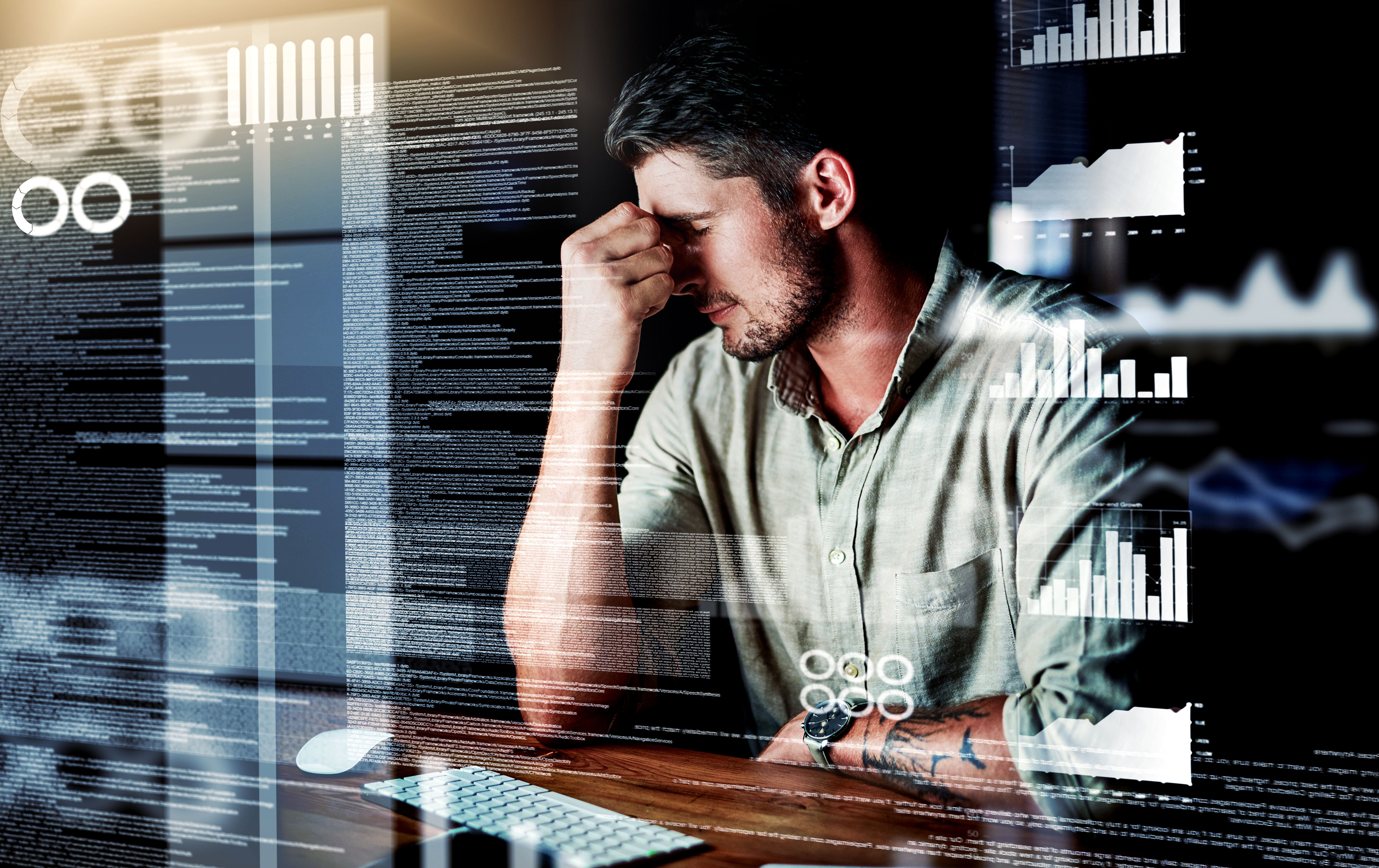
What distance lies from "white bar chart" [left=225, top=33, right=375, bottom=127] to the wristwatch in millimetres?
1146

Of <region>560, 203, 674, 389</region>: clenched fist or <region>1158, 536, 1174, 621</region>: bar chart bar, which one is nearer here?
<region>1158, 536, 1174, 621</region>: bar chart bar

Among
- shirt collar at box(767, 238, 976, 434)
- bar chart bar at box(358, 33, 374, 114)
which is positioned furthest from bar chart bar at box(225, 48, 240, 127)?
shirt collar at box(767, 238, 976, 434)

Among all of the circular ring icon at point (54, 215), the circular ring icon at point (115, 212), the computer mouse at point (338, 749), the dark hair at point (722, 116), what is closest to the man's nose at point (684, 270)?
the dark hair at point (722, 116)

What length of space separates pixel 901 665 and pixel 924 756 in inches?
4.7

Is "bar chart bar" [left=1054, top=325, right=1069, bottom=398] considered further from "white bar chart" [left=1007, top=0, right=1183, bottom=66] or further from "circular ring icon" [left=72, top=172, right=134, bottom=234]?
"circular ring icon" [left=72, top=172, right=134, bottom=234]

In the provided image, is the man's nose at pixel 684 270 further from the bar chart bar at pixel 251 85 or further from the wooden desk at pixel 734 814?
the bar chart bar at pixel 251 85

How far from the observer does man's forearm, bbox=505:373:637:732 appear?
130 cm

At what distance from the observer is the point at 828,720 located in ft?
3.99

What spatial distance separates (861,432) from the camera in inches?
47.2

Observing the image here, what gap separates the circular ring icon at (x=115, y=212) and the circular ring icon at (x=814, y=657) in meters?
1.37

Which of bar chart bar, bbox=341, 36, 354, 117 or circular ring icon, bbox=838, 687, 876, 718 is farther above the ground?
bar chart bar, bbox=341, 36, 354, 117

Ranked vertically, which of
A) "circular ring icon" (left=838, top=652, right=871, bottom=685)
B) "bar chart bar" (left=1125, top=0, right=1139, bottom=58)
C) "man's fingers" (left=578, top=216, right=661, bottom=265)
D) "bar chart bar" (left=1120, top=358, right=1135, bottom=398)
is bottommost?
"circular ring icon" (left=838, top=652, right=871, bottom=685)

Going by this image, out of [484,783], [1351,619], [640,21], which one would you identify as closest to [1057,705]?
[1351,619]

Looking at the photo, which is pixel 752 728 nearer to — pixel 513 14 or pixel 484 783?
pixel 484 783
